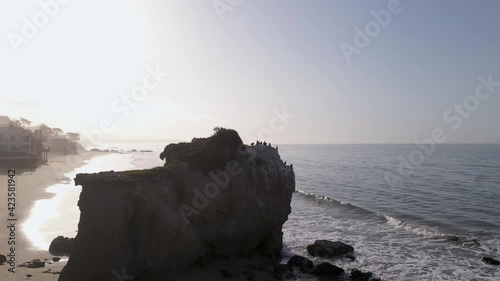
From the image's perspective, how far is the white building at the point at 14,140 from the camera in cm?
6800

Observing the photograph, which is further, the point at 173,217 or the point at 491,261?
the point at 491,261

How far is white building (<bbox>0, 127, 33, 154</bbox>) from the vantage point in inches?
2677

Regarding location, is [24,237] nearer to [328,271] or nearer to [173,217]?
[173,217]

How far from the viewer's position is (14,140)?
2753 inches

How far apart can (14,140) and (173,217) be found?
66037mm

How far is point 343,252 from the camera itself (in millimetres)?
26391

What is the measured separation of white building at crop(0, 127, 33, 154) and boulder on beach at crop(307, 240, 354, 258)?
62.5 m

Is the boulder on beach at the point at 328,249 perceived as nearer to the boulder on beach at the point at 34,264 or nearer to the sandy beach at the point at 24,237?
the sandy beach at the point at 24,237

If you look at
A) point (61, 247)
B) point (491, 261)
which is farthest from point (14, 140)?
point (491, 261)

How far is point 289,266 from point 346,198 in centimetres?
3229

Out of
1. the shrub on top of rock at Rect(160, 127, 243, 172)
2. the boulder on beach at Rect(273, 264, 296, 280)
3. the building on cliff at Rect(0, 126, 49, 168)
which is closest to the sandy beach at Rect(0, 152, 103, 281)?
the shrub on top of rock at Rect(160, 127, 243, 172)

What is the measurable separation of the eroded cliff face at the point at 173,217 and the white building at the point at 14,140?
2279 inches

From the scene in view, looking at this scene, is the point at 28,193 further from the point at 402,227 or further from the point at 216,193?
the point at 402,227

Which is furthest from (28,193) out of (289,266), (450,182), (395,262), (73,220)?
(450,182)
